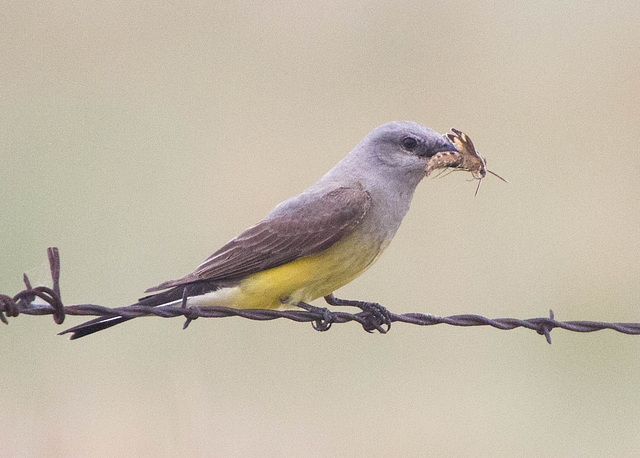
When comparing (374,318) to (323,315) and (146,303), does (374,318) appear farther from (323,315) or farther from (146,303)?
(146,303)

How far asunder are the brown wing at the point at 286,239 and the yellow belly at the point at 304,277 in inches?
2.4

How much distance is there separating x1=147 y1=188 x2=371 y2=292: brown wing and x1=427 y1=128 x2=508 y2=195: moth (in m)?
0.62

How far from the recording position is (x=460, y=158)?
548 cm

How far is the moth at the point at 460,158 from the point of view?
5488mm

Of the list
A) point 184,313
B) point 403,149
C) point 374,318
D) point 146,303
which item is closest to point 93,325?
point 146,303

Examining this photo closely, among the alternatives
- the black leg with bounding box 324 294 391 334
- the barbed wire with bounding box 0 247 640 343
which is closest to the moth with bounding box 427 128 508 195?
the black leg with bounding box 324 294 391 334

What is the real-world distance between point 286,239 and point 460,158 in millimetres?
1293

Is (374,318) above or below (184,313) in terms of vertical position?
below

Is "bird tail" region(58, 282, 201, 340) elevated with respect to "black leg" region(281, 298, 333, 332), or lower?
elevated

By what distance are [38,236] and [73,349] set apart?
1115 mm

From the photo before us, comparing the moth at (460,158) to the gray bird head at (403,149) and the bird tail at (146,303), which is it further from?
the bird tail at (146,303)

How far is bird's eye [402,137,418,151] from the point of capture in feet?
18.4

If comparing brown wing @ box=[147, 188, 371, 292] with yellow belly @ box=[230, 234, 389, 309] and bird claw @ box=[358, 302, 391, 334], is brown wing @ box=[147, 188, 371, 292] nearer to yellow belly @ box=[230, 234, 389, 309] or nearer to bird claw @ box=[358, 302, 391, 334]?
yellow belly @ box=[230, 234, 389, 309]

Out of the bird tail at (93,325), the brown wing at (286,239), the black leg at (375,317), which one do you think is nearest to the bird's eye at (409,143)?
the brown wing at (286,239)
